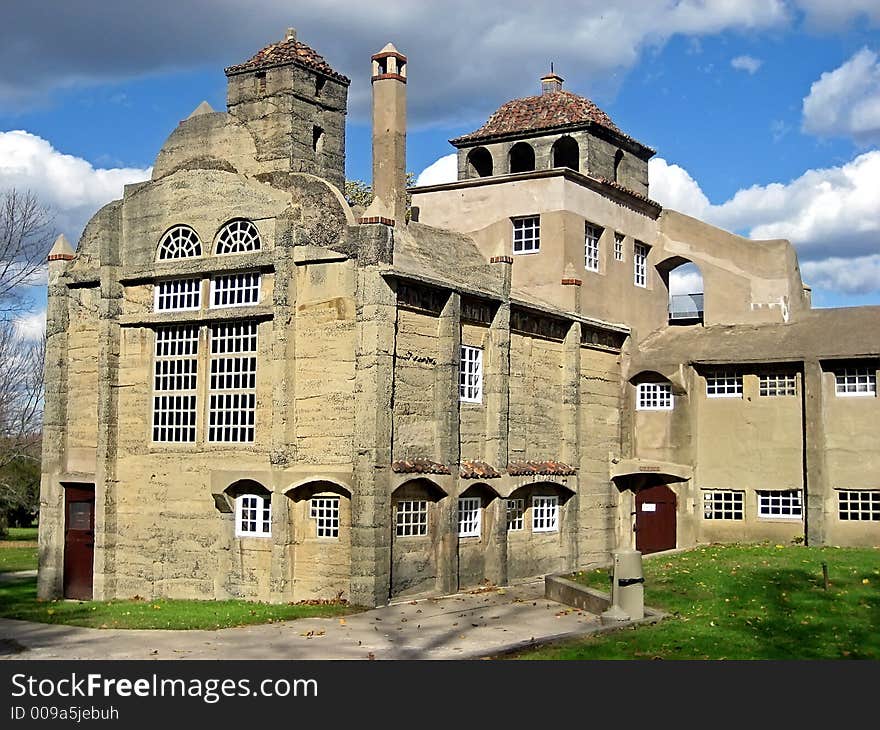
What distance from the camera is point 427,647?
19.0m

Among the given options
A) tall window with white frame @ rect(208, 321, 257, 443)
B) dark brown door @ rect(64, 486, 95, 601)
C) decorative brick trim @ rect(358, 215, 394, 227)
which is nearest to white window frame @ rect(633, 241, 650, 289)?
decorative brick trim @ rect(358, 215, 394, 227)

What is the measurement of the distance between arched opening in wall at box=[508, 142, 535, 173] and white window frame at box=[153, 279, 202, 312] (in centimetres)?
1236

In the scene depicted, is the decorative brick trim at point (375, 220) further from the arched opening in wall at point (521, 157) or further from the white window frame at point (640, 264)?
the white window frame at point (640, 264)

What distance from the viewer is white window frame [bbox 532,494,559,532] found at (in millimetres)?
30312

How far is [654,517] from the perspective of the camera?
1334 inches

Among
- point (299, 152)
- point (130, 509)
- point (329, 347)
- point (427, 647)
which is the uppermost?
point (299, 152)

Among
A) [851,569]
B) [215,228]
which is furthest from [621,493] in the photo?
[215,228]

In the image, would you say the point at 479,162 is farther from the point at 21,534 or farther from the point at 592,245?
the point at 21,534

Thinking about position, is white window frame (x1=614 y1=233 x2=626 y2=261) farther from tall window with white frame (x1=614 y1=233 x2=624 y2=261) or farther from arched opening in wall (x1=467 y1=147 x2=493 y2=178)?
arched opening in wall (x1=467 y1=147 x2=493 y2=178)

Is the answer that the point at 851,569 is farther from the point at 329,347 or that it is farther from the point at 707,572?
the point at 329,347

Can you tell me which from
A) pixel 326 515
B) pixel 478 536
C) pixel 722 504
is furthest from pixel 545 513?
pixel 326 515

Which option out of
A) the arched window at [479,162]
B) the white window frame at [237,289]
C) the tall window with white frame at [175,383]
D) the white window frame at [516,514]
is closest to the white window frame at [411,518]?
the white window frame at [516,514]

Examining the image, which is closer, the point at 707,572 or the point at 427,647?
the point at 427,647

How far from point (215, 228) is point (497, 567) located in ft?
35.1
